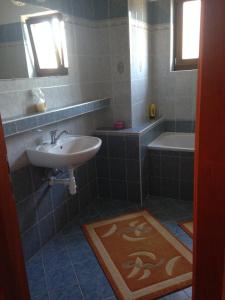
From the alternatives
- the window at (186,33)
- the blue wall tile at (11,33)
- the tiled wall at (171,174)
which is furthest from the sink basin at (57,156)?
the window at (186,33)

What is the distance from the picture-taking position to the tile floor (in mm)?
1761

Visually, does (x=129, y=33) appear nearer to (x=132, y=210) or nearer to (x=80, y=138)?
(x=80, y=138)

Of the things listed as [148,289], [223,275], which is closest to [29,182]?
[148,289]

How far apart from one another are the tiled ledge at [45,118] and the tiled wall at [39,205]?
1.09 ft

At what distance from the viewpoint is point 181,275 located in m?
1.86

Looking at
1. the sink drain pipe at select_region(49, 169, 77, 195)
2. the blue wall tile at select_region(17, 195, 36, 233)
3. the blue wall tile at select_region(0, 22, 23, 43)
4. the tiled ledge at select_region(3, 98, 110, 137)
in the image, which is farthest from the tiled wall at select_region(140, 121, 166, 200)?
the blue wall tile at select_region(0, 22, 23, 43)

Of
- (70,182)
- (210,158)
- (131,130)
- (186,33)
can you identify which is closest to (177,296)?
(70,182)

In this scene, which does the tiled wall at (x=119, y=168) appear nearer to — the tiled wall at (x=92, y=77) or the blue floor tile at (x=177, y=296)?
the tiled wall at (x=92, y=77)

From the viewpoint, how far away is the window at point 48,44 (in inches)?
82.1

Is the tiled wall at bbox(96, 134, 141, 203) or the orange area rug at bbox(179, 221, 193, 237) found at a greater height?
the tiled wall at bbox(96, 134, 141, 203)

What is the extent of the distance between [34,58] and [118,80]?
3.27 feet

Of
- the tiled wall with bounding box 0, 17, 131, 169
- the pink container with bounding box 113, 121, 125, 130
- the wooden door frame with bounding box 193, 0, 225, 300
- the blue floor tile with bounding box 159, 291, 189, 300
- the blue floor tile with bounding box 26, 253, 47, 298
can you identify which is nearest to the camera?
the wooden door frame with bounding box 193, 0, 225, 300

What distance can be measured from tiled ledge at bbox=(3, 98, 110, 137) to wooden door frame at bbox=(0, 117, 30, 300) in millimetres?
886

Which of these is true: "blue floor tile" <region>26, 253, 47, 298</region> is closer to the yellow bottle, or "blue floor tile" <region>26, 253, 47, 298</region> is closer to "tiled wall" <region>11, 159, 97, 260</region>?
"tiled wall" <region>11, 159, 97, 260</region>
